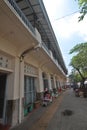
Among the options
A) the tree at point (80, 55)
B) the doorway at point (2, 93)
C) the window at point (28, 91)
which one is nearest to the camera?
the doorway at point (2, 93)

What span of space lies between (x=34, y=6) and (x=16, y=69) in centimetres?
340

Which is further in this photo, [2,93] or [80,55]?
[80,55]

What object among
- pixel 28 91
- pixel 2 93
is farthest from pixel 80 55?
pixel 2 93

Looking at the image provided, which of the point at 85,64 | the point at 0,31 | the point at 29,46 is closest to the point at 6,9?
the point at 0,31

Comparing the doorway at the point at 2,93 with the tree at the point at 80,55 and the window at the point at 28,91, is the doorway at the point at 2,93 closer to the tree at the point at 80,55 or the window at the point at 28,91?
the window at the point at 28,91

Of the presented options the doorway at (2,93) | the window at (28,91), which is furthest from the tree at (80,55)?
the doorway at (2,93)

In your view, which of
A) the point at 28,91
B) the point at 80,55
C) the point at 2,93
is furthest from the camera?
the point at 80,55

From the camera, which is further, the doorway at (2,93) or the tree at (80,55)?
the tree at (80,55)

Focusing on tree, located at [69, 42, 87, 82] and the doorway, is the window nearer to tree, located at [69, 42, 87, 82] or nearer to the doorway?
the doorway

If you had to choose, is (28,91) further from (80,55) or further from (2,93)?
(80,55)

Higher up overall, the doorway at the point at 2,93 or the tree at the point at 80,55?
the tree at the point at 80,55

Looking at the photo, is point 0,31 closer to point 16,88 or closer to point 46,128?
point 16,88

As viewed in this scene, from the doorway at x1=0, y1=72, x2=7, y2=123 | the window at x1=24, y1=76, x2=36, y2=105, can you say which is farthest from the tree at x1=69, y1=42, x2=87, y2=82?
the doorway at x1=0, y1=72, x2=7, y2=123

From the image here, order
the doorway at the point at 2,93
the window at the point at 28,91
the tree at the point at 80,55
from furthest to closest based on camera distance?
1. the tree at the point at 80,55
2. the window at the point at 28,91
3. the doorway at the point at 2,93
